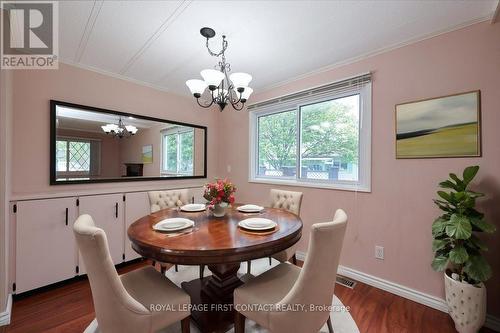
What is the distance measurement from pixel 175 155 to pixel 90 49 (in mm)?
1678

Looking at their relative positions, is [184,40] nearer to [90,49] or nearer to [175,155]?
[90,49]

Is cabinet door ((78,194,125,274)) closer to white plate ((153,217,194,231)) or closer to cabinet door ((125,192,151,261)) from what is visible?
cabinet door ((125,192,151,261))

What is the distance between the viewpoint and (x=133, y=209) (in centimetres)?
278

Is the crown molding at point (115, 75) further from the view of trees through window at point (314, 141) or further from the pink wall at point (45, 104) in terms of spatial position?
the view of trees through window at point (314, 141)

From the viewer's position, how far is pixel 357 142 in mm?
2508

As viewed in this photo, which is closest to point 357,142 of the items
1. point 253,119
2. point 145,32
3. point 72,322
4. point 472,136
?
point 472,136

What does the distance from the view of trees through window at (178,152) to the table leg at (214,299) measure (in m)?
1.83

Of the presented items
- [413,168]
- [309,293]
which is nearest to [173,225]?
[309,293]

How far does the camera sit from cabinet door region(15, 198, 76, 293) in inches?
80.7

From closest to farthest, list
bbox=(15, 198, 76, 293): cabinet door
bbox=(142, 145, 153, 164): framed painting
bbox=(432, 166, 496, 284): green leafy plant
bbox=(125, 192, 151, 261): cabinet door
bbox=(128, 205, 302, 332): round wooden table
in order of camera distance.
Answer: bbox=(128, 205, 302, 332): round wooden table
bbox=(432, 166, 496, 284): green leafy plant
bbox=(15, 198, 76, 293): cabinet door
bbox=(125, 192, 151, 261): cabinet door
bbox=(142, 145, 153, 164): framed painting

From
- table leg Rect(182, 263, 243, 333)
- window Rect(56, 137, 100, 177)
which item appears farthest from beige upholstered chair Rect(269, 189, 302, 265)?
window Rect(56, 137, 100, 177)

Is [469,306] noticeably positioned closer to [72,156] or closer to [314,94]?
[314,94]

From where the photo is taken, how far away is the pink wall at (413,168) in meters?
1.72

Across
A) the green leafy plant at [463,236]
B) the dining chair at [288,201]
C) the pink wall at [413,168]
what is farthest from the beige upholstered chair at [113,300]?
the pink wall at [413,168]
